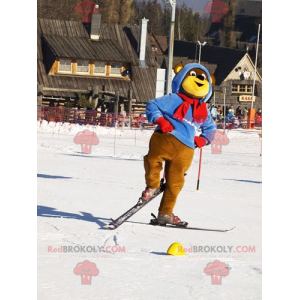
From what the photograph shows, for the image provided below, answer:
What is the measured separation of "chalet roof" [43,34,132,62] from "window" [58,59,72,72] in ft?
1.36

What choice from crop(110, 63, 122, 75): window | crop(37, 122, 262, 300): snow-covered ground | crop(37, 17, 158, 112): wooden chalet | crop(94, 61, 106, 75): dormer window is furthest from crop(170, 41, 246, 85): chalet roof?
crop(37, 122, 262, 300): snow-covered ground

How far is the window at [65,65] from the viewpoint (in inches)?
1008

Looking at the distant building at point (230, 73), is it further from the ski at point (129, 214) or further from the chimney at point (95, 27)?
the ski at point (129, 214)

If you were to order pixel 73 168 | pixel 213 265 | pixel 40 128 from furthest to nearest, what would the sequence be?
pixel 40 128 → pixel 73 168 → pixel 213 265

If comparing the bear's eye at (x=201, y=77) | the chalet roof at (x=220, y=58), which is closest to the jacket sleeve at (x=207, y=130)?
the bear's eye at (x=201, y=77)

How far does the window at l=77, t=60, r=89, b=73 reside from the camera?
84.3 ft

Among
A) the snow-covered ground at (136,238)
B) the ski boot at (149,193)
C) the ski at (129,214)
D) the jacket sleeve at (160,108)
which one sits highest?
the jacket sleeve at (160,108)

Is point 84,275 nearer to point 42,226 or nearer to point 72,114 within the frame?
point 42,226

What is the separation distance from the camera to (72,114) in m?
22.5

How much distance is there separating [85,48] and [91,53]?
521mm

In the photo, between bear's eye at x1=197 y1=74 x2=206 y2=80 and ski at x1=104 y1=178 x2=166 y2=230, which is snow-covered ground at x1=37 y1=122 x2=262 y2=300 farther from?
bear's eye at x1=197 y1=74 x2=206 y2=80
